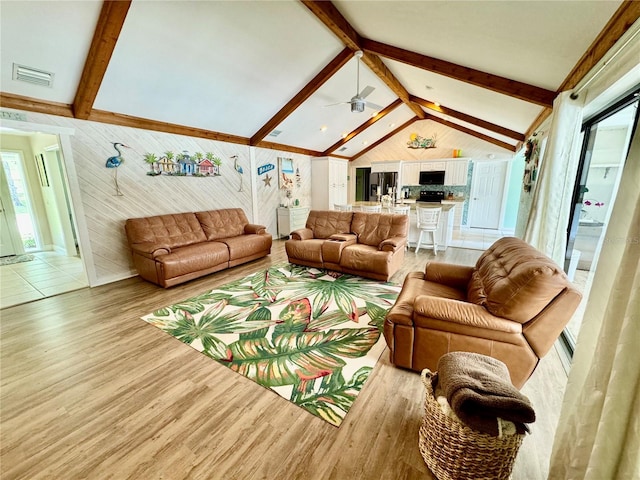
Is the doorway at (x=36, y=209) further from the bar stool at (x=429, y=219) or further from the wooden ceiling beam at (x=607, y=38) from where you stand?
the wooden ceiling beam at (x=607, y=38)

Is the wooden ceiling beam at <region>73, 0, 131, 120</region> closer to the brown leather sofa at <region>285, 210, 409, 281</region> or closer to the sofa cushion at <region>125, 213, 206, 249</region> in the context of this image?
the sofa cushion at <region>125, 213, 206, 249</region>

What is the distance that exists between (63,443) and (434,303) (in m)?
2.42

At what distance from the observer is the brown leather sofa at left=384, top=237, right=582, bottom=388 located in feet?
5.10

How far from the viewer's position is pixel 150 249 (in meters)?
3.64

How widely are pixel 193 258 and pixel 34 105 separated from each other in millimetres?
2536

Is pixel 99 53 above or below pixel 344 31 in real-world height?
below

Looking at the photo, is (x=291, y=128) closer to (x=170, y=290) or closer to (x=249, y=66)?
(x=249, y=66)

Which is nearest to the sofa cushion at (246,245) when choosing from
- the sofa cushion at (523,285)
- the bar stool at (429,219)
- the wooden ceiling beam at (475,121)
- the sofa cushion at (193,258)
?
the sofa cushion at (193,258)

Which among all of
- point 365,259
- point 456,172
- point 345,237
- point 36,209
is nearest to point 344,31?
point 345,237

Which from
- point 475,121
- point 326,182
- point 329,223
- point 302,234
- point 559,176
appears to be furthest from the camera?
point 326,182

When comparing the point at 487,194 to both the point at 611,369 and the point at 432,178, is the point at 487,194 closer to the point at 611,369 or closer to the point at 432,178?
the point at 432,178

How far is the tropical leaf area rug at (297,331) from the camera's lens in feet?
6.26

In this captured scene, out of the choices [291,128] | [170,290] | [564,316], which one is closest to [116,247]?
[170,290]

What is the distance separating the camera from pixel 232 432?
156cm
